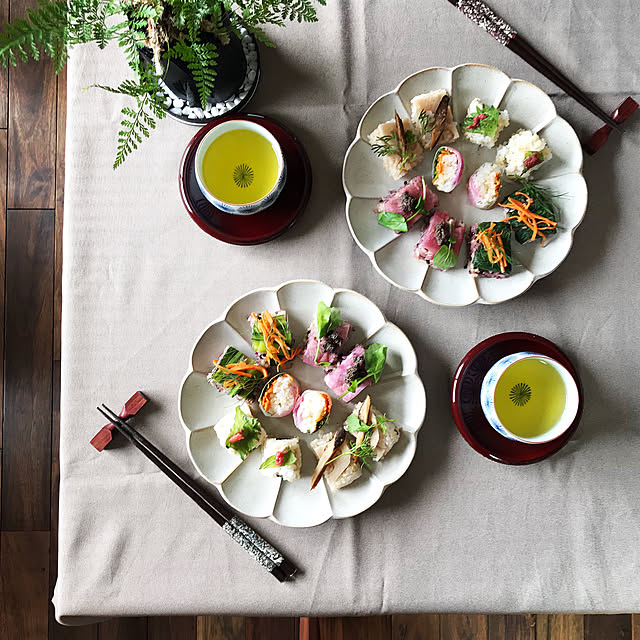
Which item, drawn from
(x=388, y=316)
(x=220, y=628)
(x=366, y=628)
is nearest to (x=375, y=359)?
(x=388, y=316)

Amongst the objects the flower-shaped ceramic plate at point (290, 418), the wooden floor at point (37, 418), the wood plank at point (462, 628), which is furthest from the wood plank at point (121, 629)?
the flower-shaped ceramic plate at point (290, 418)

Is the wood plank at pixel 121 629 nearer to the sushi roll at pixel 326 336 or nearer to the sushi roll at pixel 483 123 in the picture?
the sushi roll at pixel 326 336

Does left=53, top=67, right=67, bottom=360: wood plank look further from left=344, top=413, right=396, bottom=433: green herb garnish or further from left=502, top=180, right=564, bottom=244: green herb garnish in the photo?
left=502, top=180, right=564, bottom=244: green herb garnish

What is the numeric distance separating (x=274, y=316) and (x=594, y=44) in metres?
0.75

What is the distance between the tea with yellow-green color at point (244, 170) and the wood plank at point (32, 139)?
102 cm

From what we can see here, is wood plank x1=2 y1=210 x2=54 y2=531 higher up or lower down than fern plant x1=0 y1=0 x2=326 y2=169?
lower down

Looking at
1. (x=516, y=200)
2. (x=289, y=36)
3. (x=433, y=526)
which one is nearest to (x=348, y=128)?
(x=289, y=36)

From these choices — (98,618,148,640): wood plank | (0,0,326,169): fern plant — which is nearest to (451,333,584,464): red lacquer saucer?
(0,0,326,169): fern plant

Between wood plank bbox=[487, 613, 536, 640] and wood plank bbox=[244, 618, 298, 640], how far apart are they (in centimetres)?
56

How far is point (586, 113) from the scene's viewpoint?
3.51 feet

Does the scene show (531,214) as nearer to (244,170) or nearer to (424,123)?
(424,123)

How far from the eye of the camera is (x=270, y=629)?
1.71 meters

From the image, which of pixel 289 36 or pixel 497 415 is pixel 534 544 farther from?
pixel 289 36

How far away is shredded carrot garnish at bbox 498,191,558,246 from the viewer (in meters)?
0.96
